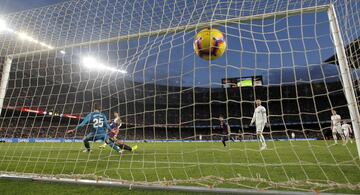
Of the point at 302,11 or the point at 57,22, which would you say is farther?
the point at 57,22

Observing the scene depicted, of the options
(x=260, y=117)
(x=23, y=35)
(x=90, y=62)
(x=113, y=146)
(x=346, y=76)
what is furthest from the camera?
(x=260, y=117)

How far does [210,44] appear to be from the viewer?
4.21 meters

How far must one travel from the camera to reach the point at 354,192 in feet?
8.54

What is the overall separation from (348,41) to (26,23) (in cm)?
724

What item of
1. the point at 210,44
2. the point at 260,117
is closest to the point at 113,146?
the point at 210,44

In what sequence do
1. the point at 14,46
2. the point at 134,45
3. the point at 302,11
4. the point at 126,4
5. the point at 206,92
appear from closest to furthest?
the point at 302,11 → the point at 134,45 → the point at 126,4 → the point at 14,46 → the point at 206,92

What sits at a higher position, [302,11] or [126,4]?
[126,4]

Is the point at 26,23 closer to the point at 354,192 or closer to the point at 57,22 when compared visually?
the point at 57,22

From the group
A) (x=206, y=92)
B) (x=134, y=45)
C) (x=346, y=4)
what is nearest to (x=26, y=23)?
(x=134, y=45)

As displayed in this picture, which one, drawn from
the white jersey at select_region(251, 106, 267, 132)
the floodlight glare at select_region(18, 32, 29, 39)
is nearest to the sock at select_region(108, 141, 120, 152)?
the floodlight glare at select_region(18, 32, 29, 39)

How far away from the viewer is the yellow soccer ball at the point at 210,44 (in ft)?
13.9

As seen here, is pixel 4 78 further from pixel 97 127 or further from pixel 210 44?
pixel 210 44

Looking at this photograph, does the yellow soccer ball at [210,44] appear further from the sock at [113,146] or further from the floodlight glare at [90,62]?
the floodlight glare at [90,62]

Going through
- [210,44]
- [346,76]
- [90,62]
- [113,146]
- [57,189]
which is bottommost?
[57,189]
